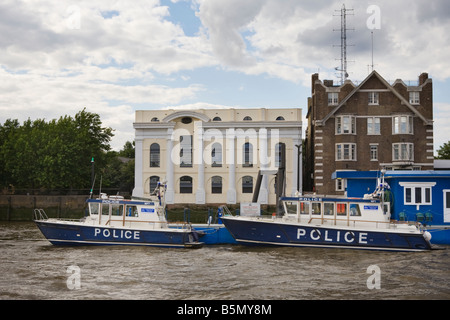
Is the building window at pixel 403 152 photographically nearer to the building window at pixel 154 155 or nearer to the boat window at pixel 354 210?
the boat window at pixel 354 210

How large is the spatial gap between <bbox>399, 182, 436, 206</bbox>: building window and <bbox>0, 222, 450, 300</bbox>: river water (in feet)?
13.3

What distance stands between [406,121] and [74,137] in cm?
3678

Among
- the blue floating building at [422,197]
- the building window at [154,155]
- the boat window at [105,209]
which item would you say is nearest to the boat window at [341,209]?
the blue floating building at [422,197]

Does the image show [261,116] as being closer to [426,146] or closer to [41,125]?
[426,146]

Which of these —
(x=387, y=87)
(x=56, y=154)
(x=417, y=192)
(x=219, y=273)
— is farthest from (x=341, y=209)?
(x=56, y=154)

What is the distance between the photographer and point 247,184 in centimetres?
5475

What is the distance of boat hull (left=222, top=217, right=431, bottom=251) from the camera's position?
2628 centimetres

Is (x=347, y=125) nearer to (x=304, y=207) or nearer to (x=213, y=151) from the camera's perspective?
(x=213, y=151)

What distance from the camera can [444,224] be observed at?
98.4 ft

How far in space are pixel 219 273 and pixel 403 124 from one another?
3351cm

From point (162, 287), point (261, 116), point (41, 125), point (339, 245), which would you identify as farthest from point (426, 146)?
point (41, 125)

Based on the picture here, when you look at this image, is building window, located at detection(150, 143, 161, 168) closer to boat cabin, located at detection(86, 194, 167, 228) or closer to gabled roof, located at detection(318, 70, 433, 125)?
gabled roof, located at detection(318, 70, 433, 125)

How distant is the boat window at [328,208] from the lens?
90.6 ft

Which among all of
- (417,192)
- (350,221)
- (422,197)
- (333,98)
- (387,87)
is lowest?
(350,221)
